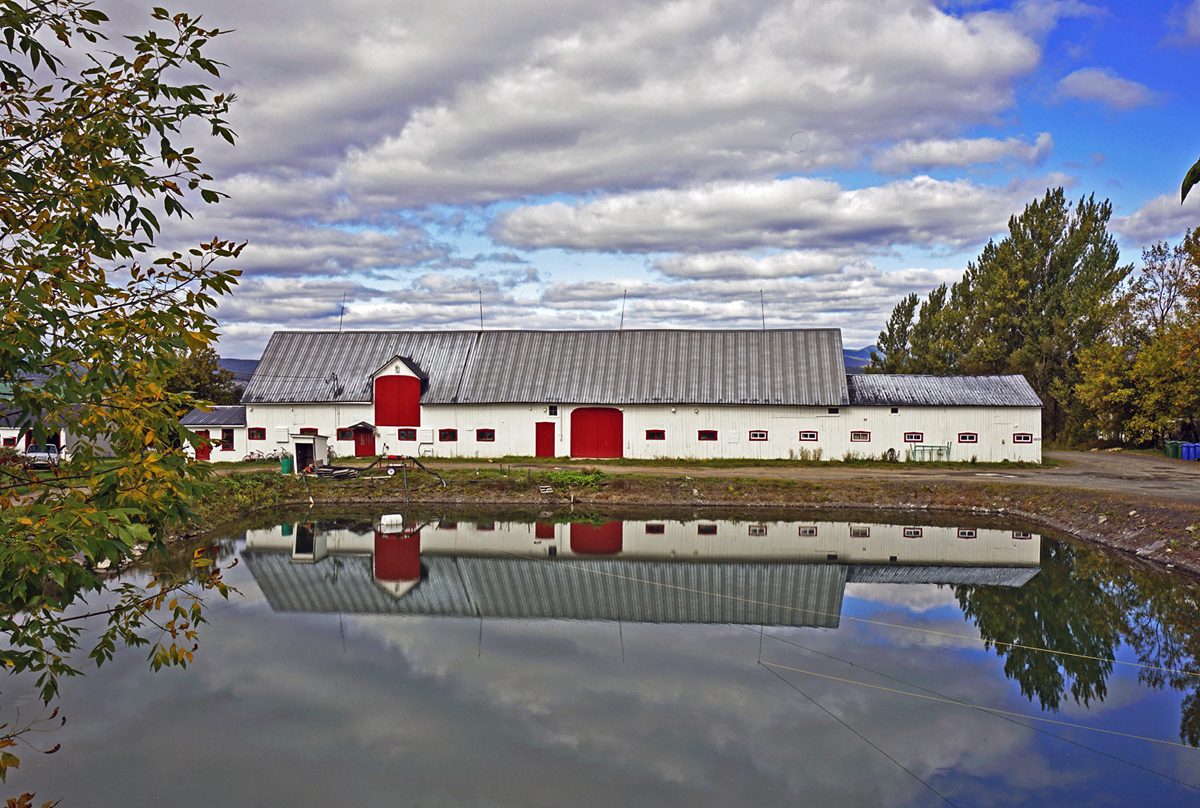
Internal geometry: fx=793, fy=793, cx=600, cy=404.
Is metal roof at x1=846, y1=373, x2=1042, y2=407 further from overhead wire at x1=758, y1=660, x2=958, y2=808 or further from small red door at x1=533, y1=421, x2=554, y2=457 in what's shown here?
overhead wire at x1=758, y1=660, x2=958, y2=808

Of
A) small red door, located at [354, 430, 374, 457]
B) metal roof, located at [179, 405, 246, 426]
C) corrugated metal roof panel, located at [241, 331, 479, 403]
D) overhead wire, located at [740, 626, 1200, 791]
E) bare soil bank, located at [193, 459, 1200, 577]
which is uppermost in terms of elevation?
corrugated metal roof panel, located at [241, 331, 479, 403]

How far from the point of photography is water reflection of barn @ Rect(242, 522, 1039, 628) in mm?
17312

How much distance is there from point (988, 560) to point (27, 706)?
70.9 feet

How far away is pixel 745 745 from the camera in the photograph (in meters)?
10.7

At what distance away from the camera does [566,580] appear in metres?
19.8

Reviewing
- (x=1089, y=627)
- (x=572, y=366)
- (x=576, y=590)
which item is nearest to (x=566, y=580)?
(x=576, y=590)

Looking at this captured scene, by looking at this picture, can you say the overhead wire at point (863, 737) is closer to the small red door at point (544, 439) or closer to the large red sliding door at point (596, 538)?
the large red sliding door at point (596, 538)

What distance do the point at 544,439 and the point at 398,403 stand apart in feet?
23.5

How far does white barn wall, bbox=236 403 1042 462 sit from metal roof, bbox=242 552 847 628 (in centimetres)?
1520

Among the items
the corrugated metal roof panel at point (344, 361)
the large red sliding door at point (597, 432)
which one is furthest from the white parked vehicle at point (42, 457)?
the large red sliding door at point (597, 432)

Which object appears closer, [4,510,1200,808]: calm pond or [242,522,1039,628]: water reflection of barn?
[4,510,1200,808]: calm pond

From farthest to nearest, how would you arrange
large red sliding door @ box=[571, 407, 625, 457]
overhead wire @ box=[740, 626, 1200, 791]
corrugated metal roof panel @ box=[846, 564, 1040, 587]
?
large red sliding door @ box=[571, 407, 625, 457]
corrugated metal roof panel @ box=[846, 564, 1040, 587]
overhead wire @ box=[740, 626, 1200, 791]

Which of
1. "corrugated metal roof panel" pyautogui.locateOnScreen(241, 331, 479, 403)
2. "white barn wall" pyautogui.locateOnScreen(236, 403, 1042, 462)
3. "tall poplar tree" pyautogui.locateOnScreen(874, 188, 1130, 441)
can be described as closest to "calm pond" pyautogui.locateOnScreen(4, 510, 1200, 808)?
"white barn wall" pyautogui.locateOnScreen(236, 403, 1042, 462)

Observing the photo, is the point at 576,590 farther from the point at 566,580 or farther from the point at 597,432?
the point at 597,432
